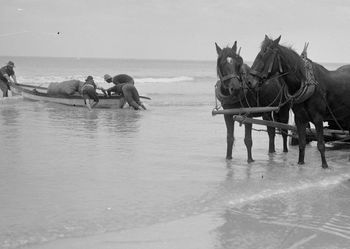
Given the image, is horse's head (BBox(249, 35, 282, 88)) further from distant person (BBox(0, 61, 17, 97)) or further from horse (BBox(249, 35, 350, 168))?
distant person (BBox(0, 61, 17, 97))

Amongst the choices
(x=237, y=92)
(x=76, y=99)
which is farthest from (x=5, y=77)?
(x=237, y=92)

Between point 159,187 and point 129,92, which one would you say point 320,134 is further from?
point 129,92

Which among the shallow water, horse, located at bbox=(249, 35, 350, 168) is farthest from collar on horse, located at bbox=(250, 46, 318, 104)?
the shallow water

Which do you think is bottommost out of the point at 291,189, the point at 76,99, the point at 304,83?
the point at 291,189

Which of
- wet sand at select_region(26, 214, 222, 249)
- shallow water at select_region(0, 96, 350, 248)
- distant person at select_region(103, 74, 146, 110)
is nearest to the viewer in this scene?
wet sand at select_region(26, 214, 222, 249)

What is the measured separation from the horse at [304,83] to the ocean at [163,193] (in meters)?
0.89

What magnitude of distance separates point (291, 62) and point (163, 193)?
9.40 ft

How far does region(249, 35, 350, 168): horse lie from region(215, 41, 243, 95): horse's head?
14.4 inches

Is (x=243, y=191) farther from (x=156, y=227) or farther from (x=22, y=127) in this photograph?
(x=22, y=127)

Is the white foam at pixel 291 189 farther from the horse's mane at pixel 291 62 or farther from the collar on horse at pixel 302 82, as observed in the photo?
the horse's mane at pixel 291 62

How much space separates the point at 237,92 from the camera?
9352mm

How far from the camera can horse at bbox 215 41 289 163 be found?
29.3 feet

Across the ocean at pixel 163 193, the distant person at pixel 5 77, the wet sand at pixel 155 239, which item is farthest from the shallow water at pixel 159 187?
the distant person at pixel 5 77

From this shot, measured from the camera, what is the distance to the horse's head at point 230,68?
351 inches
